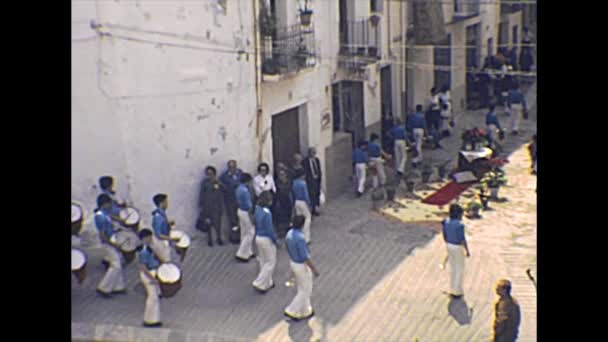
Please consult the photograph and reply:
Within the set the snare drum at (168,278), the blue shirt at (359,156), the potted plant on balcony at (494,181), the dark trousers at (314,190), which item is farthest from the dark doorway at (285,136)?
the snare drum at (168,278)

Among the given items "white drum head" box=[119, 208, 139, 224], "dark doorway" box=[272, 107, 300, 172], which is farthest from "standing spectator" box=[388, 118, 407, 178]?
"white drum head" box=[119, 208, 139, 224]

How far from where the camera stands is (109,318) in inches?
533

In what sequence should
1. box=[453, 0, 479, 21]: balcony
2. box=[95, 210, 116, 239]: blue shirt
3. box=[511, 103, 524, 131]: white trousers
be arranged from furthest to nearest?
box=[453, 0, 479, 21]: balcony, box=[511, 103, 524, 131]: white trousers, box=[95, 210, 116, 239]: blue shirt

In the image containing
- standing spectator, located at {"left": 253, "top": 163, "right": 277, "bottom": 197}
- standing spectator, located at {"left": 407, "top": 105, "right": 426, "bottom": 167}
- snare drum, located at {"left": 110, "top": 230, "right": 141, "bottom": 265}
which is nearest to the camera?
snare drum, located at {"left": 110, "top": 230, "right": 141, "bottom": 265}

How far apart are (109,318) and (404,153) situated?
10.0m

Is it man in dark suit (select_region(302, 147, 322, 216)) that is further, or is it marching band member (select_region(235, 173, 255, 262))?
man in dark suit (select_region(302, 147, 322, 216))

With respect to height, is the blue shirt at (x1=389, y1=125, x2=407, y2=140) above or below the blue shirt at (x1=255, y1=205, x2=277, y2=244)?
above

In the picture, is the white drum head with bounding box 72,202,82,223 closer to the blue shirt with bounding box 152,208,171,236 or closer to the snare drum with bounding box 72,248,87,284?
the snare drum with bounding box 72,248,87,284

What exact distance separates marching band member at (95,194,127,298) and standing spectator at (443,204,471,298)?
462 cm

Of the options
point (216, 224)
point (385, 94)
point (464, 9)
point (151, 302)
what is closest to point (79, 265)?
point (151, 302)

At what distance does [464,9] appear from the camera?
29.6 metres

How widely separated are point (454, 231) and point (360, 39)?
30.3ft

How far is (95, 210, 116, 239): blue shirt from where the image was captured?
44.4ft
